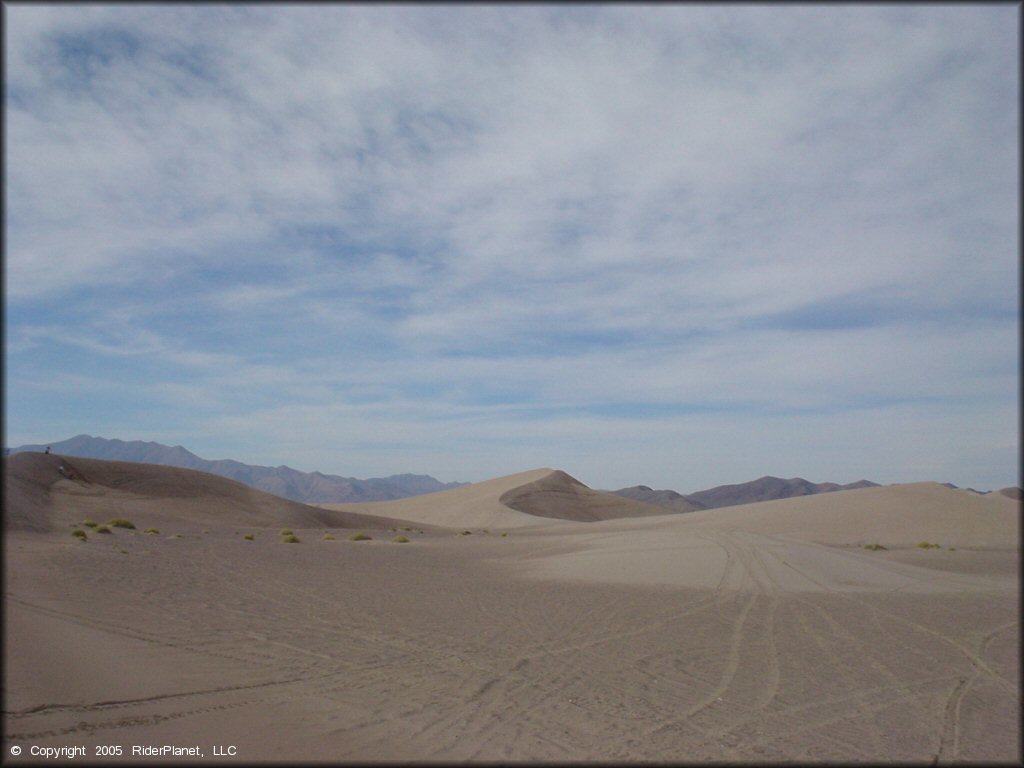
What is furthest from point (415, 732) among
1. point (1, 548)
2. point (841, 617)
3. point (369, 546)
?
point (369, 546)

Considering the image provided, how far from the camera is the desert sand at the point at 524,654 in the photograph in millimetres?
7035

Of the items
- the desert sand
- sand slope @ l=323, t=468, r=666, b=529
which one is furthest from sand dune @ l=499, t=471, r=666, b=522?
the desert sand

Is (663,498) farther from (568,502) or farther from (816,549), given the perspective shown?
(816,549)

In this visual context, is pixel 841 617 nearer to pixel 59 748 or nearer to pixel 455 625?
pixel 455 625

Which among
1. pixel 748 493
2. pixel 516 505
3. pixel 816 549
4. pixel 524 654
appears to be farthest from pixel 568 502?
pixel 524 654

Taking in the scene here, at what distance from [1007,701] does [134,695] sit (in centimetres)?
1105

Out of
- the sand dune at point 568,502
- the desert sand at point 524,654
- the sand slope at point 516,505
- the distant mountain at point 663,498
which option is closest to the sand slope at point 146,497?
the sand slope at point 516,505

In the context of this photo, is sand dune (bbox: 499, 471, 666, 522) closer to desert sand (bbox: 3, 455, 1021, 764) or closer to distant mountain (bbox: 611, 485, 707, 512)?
distant mountain (bbox: 611, 485, 707, 512)

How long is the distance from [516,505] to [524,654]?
8309 cm

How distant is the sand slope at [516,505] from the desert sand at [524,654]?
5740 centimetres

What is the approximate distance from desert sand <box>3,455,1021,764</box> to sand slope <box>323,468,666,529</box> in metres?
57.4

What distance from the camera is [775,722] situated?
8797mm

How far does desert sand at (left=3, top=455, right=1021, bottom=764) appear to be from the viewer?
704cm

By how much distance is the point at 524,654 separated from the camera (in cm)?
1214
